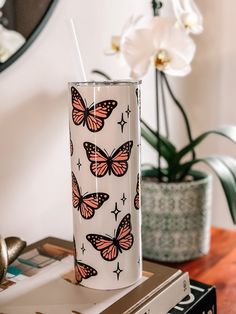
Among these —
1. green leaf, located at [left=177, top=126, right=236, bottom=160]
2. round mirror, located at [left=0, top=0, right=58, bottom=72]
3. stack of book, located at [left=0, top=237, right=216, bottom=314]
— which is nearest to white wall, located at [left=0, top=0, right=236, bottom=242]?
round mirror, located at [left=0, top=0, right=58, bottom=72]

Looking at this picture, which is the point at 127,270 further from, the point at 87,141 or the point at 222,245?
the point at 222,245

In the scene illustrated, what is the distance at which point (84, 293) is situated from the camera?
587 mm

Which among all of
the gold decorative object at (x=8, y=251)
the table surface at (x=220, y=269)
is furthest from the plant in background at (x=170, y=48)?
the gold decorative object at (x=8, y=251)

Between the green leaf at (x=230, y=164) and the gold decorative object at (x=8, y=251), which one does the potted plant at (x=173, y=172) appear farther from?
the gold decorative object at (x=8, y=251)

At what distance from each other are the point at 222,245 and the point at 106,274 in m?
0.44

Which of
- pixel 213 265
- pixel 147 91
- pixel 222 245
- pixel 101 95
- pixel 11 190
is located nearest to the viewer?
pixel 101 95

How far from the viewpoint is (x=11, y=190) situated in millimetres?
758

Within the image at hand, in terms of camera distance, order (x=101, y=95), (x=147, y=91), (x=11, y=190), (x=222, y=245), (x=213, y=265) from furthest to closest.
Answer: (x=147, y=91) < (x=222, y=245) < (x=213, y=265) < (x=11, y=190) < (x=101, y=95)

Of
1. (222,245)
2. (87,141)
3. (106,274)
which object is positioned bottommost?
(222,245)

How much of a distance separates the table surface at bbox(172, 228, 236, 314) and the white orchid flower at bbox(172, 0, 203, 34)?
434 mm

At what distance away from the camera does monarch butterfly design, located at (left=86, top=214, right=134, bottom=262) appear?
0.58 m

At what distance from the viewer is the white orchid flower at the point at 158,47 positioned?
81 cm

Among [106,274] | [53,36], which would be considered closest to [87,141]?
[106,274]

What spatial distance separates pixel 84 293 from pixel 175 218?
32 cm
